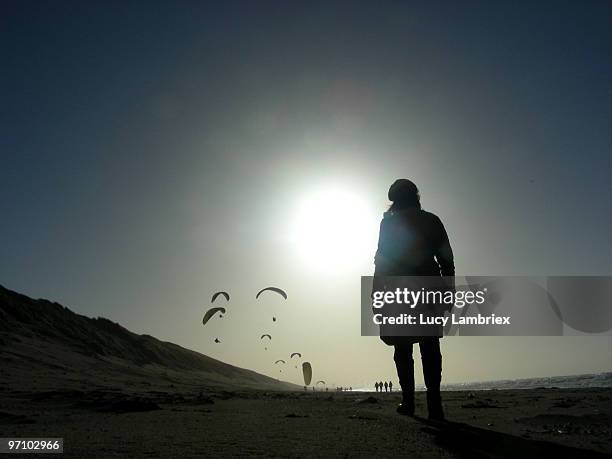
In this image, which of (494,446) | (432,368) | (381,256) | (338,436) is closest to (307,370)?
(381,256)

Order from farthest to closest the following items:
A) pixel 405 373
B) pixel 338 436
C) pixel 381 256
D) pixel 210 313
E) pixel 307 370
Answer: pixel 307 370 < pixel 210 313 < pixel 381 256 < pixel 405 373 < pixel 338 436

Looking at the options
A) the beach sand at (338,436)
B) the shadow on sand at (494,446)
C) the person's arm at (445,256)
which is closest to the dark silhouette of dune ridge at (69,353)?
the beach sand at (338,436)

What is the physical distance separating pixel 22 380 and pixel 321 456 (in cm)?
3434

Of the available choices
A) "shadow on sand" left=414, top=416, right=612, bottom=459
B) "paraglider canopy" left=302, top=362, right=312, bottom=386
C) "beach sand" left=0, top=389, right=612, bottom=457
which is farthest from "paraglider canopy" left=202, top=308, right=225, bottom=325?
"shadow on sand" left=414, top=416, right=612, bottom=459

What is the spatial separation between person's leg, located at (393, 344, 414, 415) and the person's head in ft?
6.77

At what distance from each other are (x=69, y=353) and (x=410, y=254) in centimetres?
5745

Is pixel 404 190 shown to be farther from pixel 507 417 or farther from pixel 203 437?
pixel 203 437

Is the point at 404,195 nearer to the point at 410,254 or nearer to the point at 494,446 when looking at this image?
the point at 410,254

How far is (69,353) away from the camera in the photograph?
5372 centimetres

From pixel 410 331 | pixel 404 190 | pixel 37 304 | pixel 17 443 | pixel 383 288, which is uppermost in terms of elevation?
pixel 37 304

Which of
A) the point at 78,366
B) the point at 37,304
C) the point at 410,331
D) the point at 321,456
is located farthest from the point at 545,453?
the point at 37,304

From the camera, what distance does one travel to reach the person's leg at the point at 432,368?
584cm

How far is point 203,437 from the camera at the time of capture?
4379mm

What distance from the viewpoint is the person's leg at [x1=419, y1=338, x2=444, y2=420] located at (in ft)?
19.1
